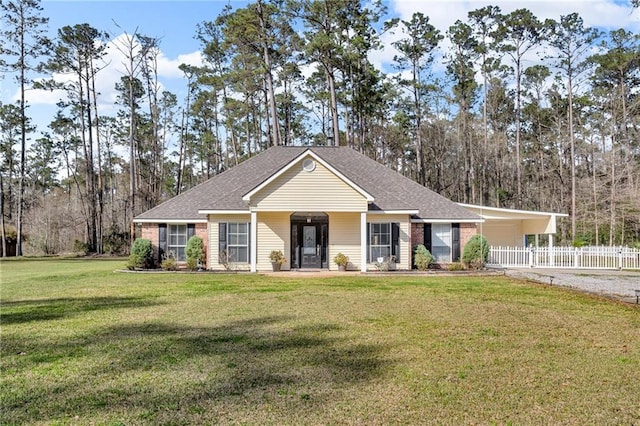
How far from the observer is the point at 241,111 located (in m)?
37.5

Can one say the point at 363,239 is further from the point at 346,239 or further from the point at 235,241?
the point at 235,241

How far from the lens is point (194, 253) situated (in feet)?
63.9

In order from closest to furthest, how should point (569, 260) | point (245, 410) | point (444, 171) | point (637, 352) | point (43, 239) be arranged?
point (245, 410)
point (637, 352)
point (569, 260)
point (43, 239)
point (444, 171)

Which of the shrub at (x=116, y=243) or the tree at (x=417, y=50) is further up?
the tree at (x=417, y=50)

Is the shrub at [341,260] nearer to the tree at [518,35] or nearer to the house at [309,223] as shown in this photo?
the house at [309,223]

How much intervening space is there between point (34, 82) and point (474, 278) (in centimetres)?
3476

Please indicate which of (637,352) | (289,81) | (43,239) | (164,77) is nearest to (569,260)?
(637,352)

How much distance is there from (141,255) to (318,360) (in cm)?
1506

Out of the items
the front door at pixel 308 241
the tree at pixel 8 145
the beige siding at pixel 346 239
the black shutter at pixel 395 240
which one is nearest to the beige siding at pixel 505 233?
the black shutter at pixel 395 240

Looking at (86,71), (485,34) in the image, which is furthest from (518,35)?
(86,71)

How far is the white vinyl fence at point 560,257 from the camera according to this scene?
21.9 metres

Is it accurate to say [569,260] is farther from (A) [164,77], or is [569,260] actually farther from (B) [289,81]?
(A) [164,77]

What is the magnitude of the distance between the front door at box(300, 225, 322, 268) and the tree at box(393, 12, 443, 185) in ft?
61.2

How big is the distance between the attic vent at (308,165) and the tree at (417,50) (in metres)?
19.2
